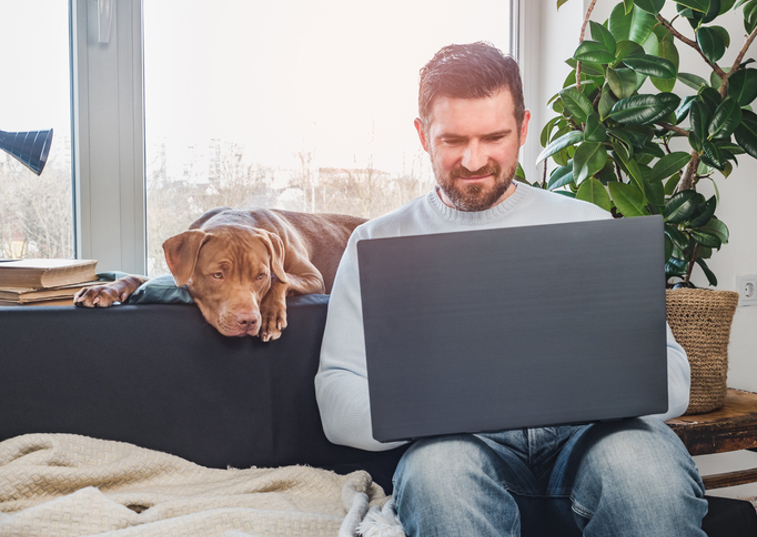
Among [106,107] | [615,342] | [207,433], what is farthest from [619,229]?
[106,107]

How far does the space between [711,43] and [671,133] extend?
253mm

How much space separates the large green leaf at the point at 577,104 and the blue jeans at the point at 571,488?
939 mm

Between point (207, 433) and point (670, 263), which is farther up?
point (670, 263)

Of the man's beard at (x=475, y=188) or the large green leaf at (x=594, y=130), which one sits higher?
the large green leaf at (x=594, y=130)

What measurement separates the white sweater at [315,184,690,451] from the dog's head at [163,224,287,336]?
0.20m

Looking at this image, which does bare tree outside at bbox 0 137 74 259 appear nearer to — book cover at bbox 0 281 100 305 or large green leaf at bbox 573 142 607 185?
book cover at bbox 0 281 100 305

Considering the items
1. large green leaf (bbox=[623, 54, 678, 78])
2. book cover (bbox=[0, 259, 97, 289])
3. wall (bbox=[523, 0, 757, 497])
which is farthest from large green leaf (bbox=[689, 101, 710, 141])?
book cover (bbox=[0, 259, 97, 289])

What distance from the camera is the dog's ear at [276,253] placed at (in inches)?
54.4

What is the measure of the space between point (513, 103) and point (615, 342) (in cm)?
59

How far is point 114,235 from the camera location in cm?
177

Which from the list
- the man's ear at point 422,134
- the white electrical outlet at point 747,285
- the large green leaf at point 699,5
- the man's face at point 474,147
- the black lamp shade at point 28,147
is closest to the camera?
the man's face at point 474,147

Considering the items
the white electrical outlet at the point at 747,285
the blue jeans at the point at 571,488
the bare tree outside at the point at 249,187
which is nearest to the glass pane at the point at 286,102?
the bare tree outside at the point at 249,187

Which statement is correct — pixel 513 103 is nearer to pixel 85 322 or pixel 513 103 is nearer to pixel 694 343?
pixel 694 343

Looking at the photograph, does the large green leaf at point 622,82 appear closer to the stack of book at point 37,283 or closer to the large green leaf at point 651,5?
the large green leaf at point 651,5
